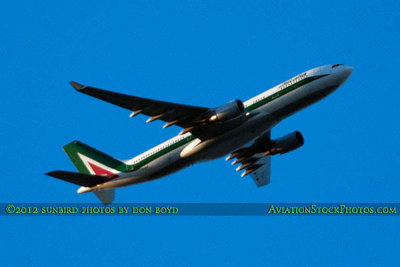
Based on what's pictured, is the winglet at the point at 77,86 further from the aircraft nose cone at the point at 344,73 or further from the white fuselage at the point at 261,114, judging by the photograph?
the aircraft nose cone at the point at 344,73

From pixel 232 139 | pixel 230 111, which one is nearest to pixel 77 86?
pixel 230 111

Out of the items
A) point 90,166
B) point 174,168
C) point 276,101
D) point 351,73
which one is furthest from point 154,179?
point 351,73

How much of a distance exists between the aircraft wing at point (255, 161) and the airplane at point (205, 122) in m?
6.38

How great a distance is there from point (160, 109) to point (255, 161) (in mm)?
14309

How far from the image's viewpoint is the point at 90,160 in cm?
5372

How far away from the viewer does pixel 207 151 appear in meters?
48.1

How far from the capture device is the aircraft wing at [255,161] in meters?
55.0

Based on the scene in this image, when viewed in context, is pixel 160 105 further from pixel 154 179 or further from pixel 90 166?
pixel 90 166

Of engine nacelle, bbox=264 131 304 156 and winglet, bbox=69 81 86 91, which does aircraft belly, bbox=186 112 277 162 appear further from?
winglet, bbox=69 81 86 91

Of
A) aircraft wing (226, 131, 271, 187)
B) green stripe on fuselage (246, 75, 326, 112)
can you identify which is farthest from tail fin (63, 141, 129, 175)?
green stripe on fuselage (246, 75, 326, 112)

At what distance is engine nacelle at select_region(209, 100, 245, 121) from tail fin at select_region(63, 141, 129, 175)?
10.0m

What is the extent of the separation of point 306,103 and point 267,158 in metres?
12.0

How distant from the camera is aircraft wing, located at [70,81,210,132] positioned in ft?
139

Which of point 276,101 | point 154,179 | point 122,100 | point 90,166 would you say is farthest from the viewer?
point 90,166
